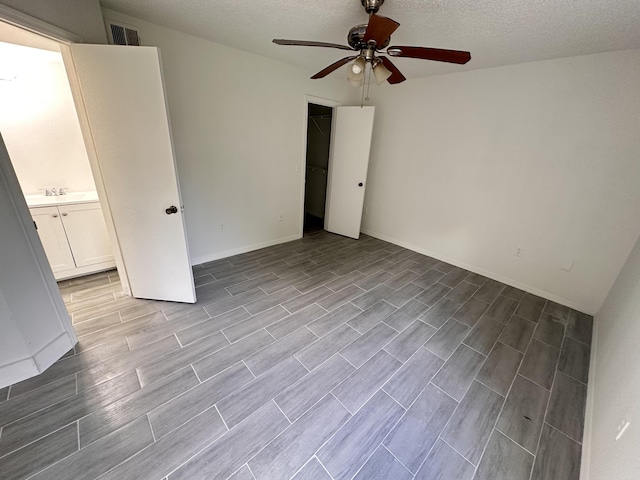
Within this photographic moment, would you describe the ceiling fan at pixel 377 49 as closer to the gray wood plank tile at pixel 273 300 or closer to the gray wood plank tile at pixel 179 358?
the gray wood plank tile at pixel 273 300

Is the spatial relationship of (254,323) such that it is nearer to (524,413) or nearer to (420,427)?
(420,427)

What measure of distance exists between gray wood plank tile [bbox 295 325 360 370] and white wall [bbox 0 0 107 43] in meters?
2.82

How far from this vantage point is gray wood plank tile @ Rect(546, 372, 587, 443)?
1511 mm

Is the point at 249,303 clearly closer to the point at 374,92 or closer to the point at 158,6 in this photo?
the point at 158,6

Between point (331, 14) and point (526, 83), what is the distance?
89.8 inches

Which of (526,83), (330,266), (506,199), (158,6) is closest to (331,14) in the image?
(158,6)

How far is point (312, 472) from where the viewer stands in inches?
48.3

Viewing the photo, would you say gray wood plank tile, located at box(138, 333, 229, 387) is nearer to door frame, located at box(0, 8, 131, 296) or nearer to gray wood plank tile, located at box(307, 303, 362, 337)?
gray wood plank tile, located at box(307, 303, 362, 337)

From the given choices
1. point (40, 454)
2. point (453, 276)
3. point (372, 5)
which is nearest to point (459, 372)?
point (453, 276)

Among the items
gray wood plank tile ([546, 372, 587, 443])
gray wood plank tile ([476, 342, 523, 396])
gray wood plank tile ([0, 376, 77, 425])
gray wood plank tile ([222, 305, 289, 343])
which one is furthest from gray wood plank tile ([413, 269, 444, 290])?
gray wood plank tile ([0, 376, 77, 425])

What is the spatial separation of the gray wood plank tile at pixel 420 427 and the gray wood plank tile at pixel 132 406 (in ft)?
4.33

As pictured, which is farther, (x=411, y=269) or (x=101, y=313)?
(x=411, y=269)

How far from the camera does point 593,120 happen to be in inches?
92.9

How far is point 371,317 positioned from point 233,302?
1.39 meters
